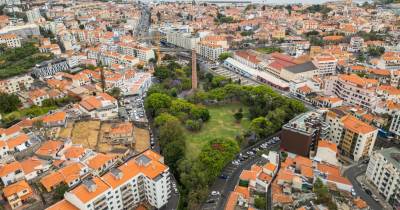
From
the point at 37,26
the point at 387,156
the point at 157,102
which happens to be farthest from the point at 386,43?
the point at 37,26

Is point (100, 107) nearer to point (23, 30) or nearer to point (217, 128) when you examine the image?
point (217, 128)

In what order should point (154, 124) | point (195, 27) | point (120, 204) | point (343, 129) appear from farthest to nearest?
point (195, 27)
point (154, 124)
point (343, 129)
point (120, 204)

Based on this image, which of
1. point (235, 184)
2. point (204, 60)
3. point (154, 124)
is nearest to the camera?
point (235, 184)

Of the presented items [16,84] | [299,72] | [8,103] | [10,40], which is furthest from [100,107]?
[10,40]

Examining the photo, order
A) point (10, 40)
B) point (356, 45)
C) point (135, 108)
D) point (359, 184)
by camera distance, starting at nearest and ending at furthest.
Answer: point (359, 184)
point (135, 108)
point (10, 40)
point (356, 45)

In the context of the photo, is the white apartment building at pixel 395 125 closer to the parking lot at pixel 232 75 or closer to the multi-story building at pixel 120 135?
the parking lot at pixel 232 75

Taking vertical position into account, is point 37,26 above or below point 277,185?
above

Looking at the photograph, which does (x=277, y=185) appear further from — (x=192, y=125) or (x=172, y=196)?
(x=192, y=125)
